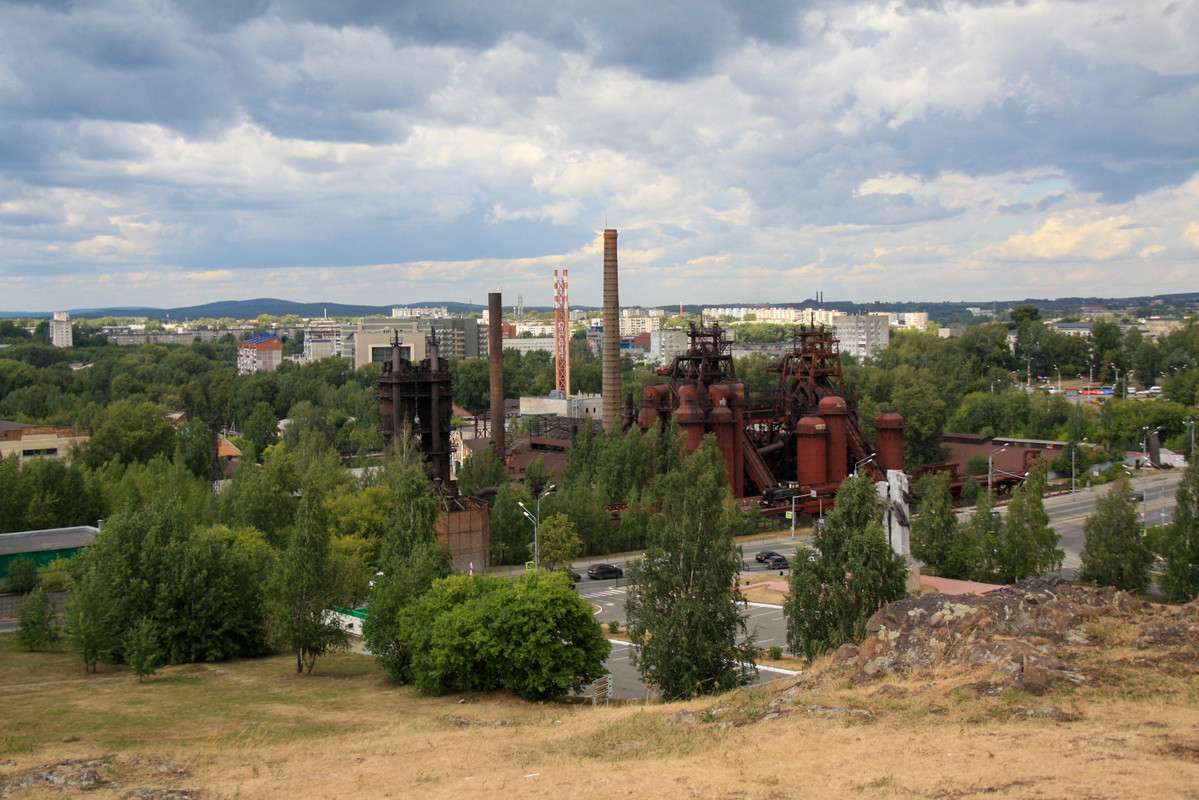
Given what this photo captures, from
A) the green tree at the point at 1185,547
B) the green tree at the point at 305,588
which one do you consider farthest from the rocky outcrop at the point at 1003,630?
the green tree at the point at 1185,547

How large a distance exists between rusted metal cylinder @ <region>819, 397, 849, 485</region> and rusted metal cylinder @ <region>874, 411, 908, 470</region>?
10.3 feet

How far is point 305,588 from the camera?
1190 inches

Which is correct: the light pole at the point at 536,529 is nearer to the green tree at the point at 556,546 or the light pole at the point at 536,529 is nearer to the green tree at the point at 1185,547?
the green tree at the point at 556,546

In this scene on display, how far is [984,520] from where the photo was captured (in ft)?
147

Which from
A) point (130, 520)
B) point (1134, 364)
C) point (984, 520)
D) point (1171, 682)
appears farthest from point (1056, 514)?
point (1134, 364)

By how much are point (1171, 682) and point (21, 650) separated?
118 ft

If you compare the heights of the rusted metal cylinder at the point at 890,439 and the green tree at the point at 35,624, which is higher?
the rusted metal cylinder at the point at 890,439

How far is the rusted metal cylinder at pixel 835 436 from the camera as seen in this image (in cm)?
6812

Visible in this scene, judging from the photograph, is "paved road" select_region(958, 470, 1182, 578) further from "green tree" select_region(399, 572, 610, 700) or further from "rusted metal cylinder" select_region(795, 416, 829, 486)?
"green tree" select_region(399, 572, 610, 700)

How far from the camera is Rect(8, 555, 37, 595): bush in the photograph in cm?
4306

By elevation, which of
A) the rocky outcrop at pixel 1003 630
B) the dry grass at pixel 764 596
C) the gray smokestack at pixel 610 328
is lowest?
the dry grass at pixel 764 596

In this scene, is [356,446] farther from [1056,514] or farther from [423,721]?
[423,721]

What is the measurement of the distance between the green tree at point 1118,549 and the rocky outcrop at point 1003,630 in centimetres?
2304

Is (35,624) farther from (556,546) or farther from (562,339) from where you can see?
(562,339)
